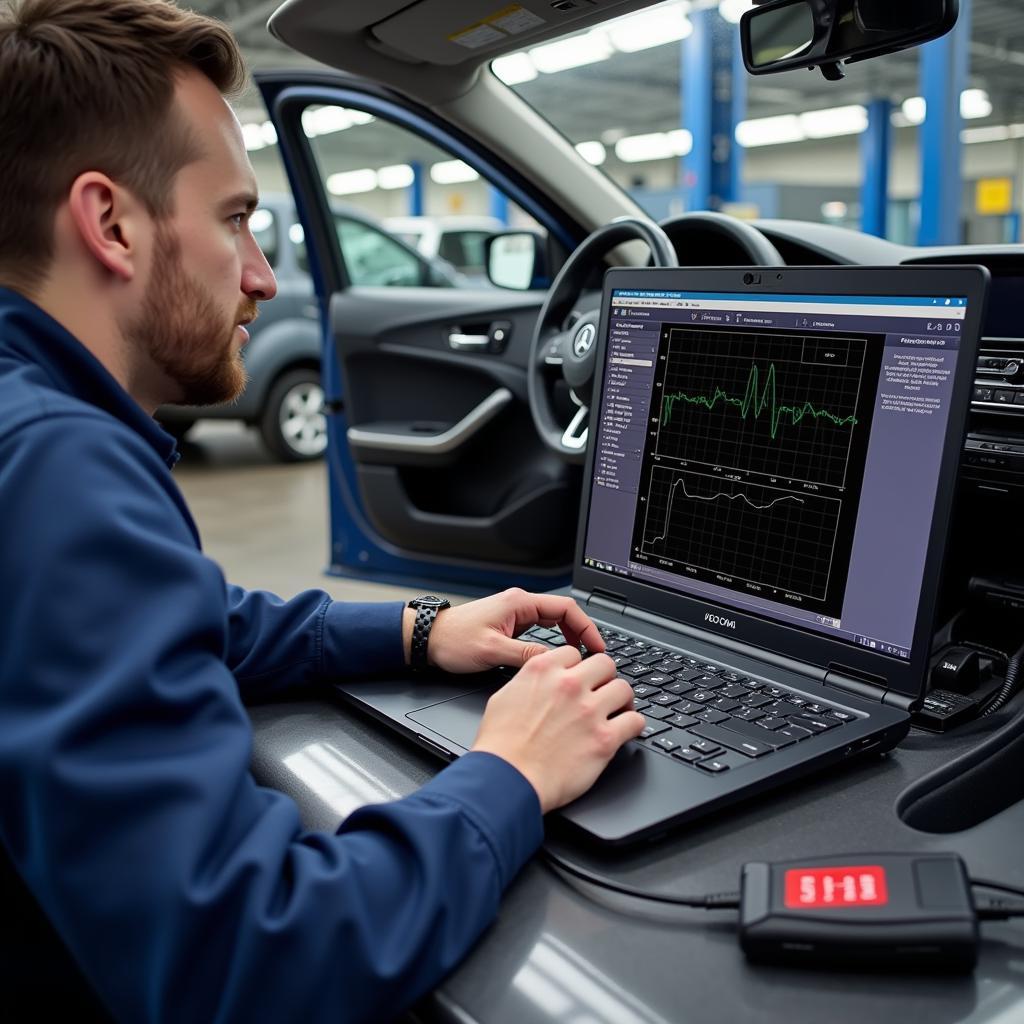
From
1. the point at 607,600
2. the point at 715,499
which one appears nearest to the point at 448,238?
the point at 607,600

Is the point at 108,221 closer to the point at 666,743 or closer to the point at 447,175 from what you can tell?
the point at 666,743

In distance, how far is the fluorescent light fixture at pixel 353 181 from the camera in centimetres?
2492

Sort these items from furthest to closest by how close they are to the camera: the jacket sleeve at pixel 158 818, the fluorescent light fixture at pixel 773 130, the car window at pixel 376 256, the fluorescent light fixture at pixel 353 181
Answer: the fluorescent light fixture at pixel 353 181, the fluorescent light fixture at pixel 773 130, the car window at pixel 376 256, the jacket sleeve at pixel 158 818

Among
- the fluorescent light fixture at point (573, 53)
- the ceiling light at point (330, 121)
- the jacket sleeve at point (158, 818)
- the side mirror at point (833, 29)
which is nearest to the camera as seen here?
the jacket sleeve at point (158, 818)

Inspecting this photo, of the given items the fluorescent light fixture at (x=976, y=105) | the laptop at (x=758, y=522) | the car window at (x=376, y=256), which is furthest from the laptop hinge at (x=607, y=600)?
the fluorescent light fixture at (x=976, y=105)

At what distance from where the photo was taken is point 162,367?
0.85 meters

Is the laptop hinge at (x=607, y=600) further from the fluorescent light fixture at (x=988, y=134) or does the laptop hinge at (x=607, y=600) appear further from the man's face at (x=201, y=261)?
the fluorescent light fixture at (x=988, y=134)

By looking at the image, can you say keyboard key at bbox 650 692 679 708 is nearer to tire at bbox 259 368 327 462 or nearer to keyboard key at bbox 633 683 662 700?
keyboard key at bbox 633 683 662 700

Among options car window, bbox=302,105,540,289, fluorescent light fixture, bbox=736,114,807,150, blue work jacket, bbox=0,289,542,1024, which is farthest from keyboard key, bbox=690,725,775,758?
fluorescent light fixture, bbox=736,114,807,150

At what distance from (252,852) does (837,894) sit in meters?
0.35

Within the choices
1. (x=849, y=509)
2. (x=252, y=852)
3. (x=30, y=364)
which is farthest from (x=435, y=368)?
(x=252, y=852)

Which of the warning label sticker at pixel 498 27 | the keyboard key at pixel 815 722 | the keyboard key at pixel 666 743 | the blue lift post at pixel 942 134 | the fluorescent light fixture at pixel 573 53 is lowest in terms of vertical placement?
the keyboard key at pixel 666 743

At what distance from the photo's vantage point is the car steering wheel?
1.60m

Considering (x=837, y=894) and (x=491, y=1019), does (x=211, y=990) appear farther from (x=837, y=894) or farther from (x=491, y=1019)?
(x=837, y=894)
